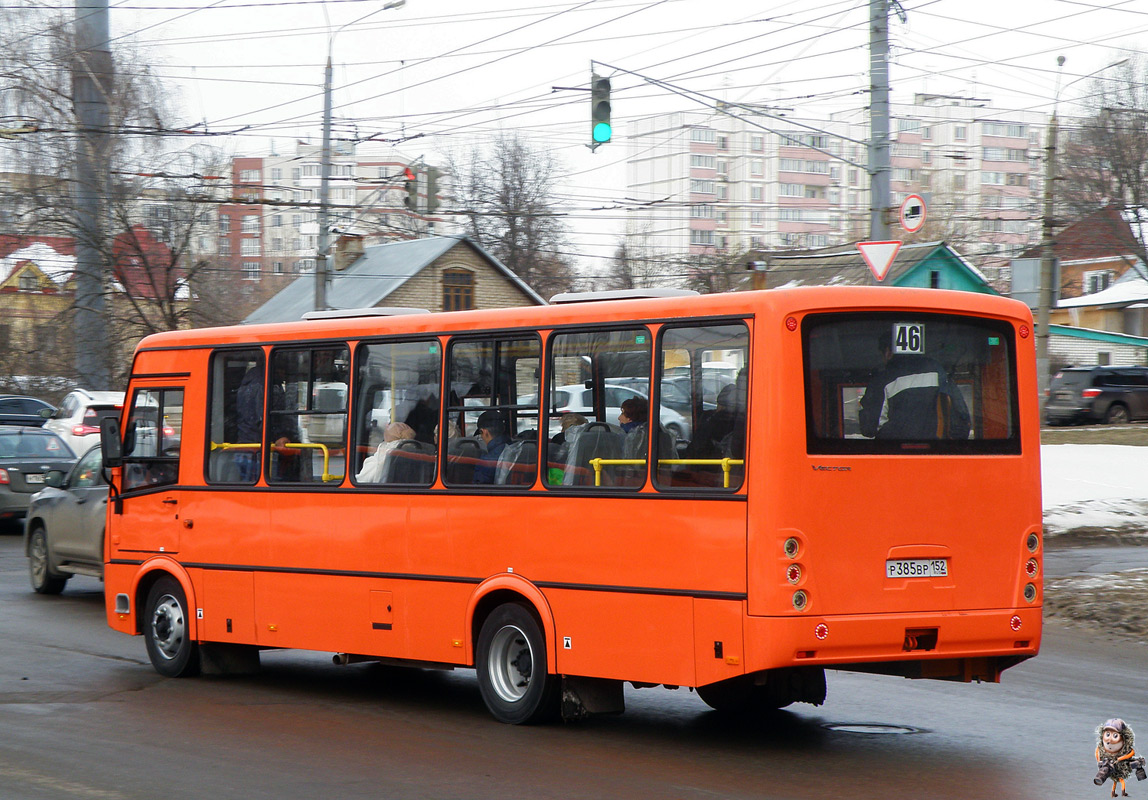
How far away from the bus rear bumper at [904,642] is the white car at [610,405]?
1173 millimetres

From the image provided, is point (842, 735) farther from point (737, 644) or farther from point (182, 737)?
point (182, 737)

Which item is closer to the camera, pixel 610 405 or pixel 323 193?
pixel 610 405

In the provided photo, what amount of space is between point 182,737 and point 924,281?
50345 mm

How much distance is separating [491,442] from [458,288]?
48888 millimetres

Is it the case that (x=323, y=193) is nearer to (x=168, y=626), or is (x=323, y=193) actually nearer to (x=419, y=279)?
A: (x=168, y=626)

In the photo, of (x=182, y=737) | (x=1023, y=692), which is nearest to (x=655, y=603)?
(x=182, y=737)

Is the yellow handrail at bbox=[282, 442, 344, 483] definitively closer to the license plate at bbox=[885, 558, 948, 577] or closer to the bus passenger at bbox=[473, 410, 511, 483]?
the bus passenger at bbox=[473, 410, 511, 483]

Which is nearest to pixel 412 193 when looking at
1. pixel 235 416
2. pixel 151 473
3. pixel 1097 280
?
pixel 151 473

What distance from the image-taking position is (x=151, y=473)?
10820 millimetres

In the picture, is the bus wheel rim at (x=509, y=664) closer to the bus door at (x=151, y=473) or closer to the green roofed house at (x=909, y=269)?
the bus door at (x=151, y=473)

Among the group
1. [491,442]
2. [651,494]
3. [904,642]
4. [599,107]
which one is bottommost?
[904,642]

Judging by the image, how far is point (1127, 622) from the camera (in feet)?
41.3

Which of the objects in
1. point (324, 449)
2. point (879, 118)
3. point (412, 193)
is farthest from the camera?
point (412, 193)

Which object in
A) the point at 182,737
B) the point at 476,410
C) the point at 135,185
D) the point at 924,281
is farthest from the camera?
the point at 924,281
